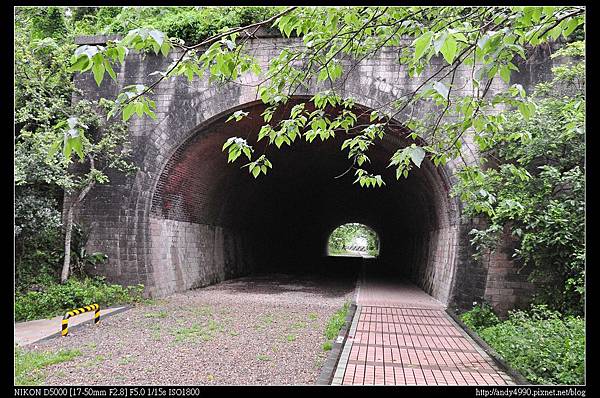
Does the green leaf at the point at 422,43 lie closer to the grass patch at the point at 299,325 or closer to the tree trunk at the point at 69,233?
the grass patch at the point at 299,325

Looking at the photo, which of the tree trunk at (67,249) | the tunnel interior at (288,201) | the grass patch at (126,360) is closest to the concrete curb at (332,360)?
the tunnel interior at (288,201)

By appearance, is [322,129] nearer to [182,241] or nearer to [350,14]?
[350,14]

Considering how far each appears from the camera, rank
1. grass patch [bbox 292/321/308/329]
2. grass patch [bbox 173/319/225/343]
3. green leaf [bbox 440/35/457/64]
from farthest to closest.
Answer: grass patch [bbox 292/321/308/329]
grass patch [bbox 173/319/225/343]
green leaf [bbox 440/35/457/64]

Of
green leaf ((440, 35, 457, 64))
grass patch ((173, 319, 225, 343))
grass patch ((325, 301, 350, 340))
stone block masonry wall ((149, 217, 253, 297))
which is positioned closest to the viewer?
green leaf ((440, 35, 457, 64))

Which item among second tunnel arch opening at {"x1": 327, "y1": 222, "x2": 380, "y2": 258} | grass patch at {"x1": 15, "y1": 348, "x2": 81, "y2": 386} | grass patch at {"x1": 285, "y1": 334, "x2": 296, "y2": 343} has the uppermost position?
grass patch at {"x1": 15, "y1": 348, "x2": 81, "y2": 386}

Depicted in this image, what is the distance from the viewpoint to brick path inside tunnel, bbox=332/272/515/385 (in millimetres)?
5926

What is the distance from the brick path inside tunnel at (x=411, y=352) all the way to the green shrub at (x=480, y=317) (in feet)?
1.36

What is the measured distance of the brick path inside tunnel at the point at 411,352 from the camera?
19.4 ft

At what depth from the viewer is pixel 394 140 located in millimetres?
12734

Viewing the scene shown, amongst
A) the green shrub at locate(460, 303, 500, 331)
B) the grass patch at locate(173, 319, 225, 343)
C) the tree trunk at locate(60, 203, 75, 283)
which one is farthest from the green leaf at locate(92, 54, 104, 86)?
the tree trunk at locate(60, 203, 75, 283)

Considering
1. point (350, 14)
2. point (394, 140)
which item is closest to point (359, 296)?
point (394, 140)

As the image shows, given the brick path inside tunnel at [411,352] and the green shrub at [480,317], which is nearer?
the brick path inside tunnel at [411,352]

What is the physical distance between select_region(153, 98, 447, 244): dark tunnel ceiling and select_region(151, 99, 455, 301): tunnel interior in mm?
37

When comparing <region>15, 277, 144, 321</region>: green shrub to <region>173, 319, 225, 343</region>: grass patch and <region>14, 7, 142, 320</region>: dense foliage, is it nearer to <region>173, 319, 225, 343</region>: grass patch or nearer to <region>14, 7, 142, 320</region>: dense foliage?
<region>14, 7, 142, 320</region>: dense foliage
